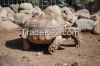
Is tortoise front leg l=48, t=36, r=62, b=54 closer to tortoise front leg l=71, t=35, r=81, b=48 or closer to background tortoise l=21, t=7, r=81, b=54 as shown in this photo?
background tortoise l=21, t=7, r=81, b=54

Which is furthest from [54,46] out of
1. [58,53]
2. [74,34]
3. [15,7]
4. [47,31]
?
[15,7]

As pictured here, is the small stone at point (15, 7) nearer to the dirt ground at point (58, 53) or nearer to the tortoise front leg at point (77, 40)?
the dirt ground at point (58, 53)

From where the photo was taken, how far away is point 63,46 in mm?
7824

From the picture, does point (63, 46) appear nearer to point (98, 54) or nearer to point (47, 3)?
point (98, 54)

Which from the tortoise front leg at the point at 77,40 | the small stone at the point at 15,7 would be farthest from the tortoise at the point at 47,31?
the small stone at the point at 15,7

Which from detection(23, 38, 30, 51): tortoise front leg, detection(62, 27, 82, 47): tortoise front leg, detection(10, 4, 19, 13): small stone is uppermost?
detection(10, 4, 19, 13): small stone

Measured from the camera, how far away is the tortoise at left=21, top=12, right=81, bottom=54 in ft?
23.5

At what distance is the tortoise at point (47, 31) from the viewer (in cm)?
716

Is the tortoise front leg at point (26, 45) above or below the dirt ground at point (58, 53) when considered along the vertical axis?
above

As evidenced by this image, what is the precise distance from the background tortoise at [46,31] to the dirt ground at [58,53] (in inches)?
9.8

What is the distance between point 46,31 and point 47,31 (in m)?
0.02

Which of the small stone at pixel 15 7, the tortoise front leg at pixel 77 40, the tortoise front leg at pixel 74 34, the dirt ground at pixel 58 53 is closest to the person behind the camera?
the dirt ground at pixel 58 53

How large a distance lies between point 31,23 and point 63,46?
Result: 3.52ft

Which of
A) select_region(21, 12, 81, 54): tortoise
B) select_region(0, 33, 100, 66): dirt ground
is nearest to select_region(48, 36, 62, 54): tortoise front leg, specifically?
select_region(21, 12, 81, 54): tortoise
